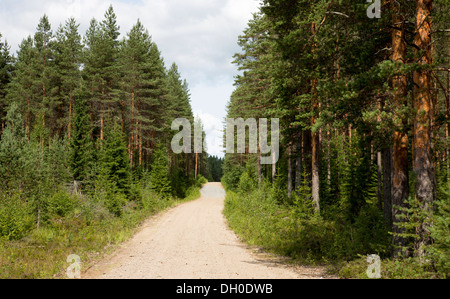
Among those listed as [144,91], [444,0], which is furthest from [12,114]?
[444,0]

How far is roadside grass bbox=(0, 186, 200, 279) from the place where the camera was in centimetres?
859

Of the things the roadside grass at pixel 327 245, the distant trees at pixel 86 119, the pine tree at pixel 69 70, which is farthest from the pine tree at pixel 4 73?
the roadside grass at pixel 327 245

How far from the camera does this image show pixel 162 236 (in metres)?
14.8

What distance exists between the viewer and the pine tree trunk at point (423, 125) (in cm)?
650

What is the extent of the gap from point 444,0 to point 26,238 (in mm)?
15985

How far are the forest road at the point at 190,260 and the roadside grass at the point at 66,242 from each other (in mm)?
907

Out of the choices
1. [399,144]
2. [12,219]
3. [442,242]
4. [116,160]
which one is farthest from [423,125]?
[116,160]

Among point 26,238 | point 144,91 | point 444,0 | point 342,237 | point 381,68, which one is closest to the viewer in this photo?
point 444,0

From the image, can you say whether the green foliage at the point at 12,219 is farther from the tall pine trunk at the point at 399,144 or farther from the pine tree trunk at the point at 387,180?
the pine tree trunk at the point at 387,180

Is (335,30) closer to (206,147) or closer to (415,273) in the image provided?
(415,273)

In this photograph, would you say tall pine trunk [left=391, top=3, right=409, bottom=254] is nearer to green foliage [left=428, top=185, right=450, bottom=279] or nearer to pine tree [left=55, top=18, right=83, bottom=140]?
green foliage [left=428, top=185, right=450, bottom=279]

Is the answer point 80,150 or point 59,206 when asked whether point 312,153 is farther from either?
point 80,150

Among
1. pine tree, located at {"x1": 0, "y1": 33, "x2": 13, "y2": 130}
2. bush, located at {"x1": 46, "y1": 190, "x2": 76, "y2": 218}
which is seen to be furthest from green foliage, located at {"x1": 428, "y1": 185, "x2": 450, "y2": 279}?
pine tree, located at {"x1": 0, "y1": 33, "x2": 13, "y2": 130}

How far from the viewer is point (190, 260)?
982cm
